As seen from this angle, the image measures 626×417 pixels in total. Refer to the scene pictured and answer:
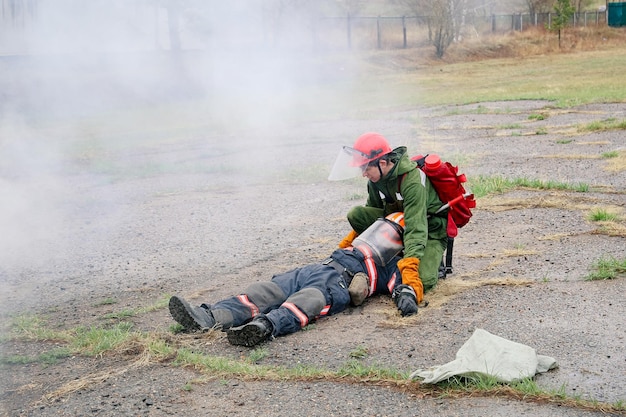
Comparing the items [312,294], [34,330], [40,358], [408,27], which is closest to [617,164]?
[312,294]

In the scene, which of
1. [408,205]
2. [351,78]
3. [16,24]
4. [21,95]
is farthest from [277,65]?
[408,205]

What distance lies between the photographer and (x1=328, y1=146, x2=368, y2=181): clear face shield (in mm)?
5957

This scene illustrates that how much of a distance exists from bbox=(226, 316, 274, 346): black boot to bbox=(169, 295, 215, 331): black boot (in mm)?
278

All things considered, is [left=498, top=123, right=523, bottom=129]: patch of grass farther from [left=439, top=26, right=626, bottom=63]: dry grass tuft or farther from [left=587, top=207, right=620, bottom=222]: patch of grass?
[left=439, top=26, right=626, bottom=63]: dry grass tuft

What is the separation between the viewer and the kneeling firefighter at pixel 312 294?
17.1 feet

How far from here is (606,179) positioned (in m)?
9.77

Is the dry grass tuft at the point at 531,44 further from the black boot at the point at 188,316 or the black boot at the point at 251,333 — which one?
the black boot at the point at 251,333

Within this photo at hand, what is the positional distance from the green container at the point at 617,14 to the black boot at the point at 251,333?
5151 cm

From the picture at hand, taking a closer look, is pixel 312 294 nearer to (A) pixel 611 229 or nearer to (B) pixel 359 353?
(B) pixel 359 353

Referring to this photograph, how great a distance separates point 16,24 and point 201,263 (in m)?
2.92

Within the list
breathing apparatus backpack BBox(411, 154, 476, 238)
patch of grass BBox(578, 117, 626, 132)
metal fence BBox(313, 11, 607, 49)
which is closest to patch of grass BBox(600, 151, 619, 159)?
patch of grass BBox(578, 117, 626, 132)

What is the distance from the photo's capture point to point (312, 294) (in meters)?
5.46

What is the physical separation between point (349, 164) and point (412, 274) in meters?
1.00

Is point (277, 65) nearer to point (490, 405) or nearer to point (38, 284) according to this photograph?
point (38, 284)
